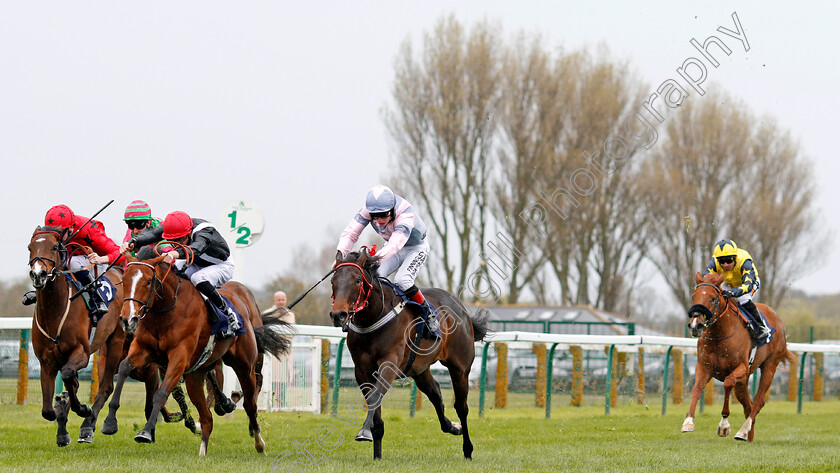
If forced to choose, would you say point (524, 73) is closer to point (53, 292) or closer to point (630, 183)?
point (630, 183)

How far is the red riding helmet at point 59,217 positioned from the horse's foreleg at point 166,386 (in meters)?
1.46

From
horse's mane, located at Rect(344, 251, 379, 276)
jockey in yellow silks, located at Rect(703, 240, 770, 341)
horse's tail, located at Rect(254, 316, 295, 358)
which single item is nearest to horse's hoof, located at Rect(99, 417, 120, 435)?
horse's mane, located at Rect(344, 251, 379, 276)

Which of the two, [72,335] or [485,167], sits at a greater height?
[485,167]

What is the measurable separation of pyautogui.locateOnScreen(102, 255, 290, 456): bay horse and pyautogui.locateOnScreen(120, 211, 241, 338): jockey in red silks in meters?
0.11

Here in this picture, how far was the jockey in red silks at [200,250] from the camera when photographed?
299 inches

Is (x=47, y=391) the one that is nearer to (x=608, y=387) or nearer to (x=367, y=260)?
(x=367, y=260)

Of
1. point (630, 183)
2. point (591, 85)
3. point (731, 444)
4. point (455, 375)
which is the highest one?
point (591, 85)

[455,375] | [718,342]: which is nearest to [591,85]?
[718,342]

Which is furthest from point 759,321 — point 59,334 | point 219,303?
point 59,334

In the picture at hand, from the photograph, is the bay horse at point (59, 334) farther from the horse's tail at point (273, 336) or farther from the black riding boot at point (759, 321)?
the black riding boot at point (759, 321)

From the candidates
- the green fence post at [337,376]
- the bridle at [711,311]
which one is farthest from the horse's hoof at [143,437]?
the bridle at [711,311]

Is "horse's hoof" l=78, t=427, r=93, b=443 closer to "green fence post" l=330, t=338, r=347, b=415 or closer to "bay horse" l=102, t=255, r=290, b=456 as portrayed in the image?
"bay horse" l=102, t=255, r=290, b=456

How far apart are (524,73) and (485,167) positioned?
2.63 meters

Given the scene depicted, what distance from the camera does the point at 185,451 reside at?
25.7 feet
